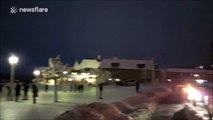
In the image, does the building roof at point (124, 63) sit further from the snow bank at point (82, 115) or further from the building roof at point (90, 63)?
the snow bank at point (82, 115)

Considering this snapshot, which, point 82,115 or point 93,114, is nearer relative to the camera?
point 82,115

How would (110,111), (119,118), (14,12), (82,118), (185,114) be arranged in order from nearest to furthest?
(82,118)
(119,118)
(110,111)
(185,114)
(14,12)

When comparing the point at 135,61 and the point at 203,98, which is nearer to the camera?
the point at 203,98

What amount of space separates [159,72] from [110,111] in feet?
333

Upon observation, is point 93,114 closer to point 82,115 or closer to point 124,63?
point 82,115

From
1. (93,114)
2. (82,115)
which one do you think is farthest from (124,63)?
(82,115)

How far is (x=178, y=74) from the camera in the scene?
427 ft

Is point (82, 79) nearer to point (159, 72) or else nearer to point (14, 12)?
point (14, 12)

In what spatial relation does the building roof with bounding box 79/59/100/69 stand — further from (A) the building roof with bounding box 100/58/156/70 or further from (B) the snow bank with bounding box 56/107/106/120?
(B) the snow bank with bounding box 56/107/106/120

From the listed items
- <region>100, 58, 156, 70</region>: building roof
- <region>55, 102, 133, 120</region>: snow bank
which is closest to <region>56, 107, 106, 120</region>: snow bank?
<region>55, 102, 133, 120</region>: snow bank

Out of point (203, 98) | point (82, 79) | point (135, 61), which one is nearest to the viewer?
point (203, 98)

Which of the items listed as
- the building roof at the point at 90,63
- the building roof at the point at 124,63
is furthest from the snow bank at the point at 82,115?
the building roof at the point at 124,63

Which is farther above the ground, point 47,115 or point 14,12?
point 14,12

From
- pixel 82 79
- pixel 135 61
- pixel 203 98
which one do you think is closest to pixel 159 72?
pixel 135 61
